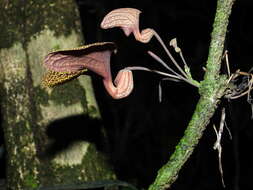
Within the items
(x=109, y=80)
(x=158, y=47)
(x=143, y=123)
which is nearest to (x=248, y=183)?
(x=143, y=123)

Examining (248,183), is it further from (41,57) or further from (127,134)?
(41,57)

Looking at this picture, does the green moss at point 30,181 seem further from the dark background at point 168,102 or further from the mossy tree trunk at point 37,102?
the dark background at point 168,102

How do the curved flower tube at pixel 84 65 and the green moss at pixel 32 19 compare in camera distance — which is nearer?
the curved flower tube at pixel 84 65

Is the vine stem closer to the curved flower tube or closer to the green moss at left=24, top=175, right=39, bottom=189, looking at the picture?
the curved flower tube

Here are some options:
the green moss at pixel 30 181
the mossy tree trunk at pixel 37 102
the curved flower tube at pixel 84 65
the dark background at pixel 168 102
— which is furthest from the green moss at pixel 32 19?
the dark background at pixel 168 102

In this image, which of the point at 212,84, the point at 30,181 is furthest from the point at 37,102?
the point at 212,84

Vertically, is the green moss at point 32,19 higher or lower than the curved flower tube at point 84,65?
higher

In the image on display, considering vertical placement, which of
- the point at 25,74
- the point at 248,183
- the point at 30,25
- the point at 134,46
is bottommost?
the point at 248,183
